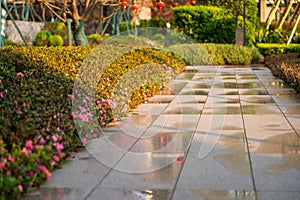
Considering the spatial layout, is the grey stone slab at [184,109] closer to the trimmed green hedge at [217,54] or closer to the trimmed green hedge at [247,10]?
the trimmed green hedge at [217,54]

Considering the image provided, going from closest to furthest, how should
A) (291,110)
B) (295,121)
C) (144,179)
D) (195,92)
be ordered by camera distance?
(144,179) < (295,121) < (291,110) < (195,92)

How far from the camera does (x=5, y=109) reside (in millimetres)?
5211

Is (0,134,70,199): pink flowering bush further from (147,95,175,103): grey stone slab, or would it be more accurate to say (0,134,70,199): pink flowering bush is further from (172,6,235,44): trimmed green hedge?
(172,6,235,44): trimmed green hedge

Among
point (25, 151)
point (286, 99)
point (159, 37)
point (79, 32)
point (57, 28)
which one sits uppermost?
point (79, 32)

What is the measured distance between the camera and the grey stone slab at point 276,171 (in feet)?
14.3

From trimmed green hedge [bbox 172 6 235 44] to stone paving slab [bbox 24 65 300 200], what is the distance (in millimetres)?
12895

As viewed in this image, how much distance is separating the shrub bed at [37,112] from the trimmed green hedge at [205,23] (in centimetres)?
1342

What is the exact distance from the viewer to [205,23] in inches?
859

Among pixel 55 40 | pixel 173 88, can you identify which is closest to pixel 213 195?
pixel 173 88

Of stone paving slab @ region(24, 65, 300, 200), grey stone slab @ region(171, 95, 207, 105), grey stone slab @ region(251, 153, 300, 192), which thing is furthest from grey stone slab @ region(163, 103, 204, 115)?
grey stone slab @ region(251, 153, 300, 192)

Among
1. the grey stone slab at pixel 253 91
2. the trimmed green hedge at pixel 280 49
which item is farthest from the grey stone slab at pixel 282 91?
the trimmed green hedge at pixel 280 49

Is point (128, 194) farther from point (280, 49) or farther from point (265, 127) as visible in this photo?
point (280, 49)

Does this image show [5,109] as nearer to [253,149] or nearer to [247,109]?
[253,149]

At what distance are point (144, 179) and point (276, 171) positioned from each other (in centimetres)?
126
